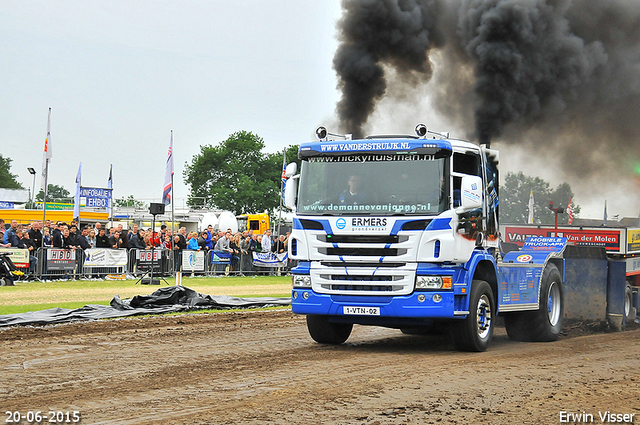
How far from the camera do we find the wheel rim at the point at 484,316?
10047 mm

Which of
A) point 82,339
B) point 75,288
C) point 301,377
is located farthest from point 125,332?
point 75,288

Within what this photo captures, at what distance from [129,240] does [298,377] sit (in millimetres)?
17913

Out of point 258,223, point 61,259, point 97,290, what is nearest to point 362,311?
point 97,290

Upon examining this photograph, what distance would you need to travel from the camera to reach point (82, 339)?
1063 cm

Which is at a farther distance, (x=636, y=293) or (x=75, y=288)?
(x=75, y=288)

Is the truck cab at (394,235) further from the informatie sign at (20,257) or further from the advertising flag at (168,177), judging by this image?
the advertising flag at (168,177)

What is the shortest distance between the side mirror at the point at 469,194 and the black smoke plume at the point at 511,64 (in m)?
6.31

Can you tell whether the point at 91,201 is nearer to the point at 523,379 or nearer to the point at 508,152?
the point at 508,152

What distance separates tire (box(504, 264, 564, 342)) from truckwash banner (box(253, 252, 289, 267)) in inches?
653

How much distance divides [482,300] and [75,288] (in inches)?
519

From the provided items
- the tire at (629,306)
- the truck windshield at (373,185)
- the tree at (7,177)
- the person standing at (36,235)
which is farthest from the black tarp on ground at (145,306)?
the tree at (7,177)

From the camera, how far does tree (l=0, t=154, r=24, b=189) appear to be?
347 ft

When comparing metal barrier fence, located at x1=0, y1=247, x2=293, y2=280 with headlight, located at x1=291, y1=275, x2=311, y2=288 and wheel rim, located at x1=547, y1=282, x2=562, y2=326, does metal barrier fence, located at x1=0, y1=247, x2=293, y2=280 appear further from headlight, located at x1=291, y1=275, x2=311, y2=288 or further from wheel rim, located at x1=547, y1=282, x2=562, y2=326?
wheel rim, located at x1=547, y1=282, x2=562, y2=326

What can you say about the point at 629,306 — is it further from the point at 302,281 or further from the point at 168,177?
the point at 168,177
